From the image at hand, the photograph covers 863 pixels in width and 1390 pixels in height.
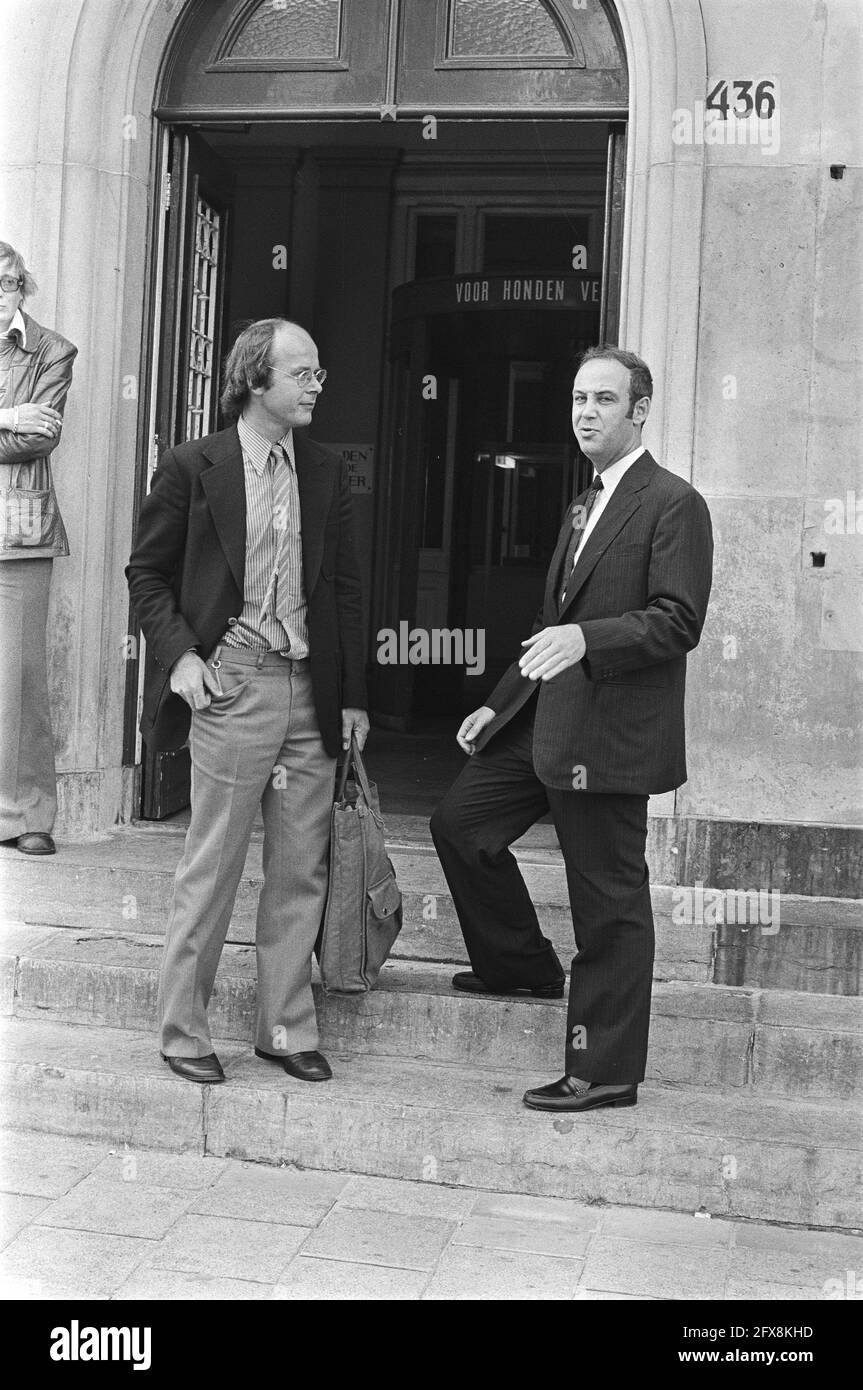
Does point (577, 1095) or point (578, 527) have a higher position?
point (578, 527)

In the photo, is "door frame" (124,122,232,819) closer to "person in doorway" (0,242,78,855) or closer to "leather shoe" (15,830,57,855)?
"person in doorway" (0,242,78,855)

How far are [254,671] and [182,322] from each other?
2.74 m

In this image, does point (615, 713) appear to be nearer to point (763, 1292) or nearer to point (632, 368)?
point (632, 368)

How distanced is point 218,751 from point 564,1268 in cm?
161

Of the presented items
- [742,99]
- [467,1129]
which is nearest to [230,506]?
[467,1129]

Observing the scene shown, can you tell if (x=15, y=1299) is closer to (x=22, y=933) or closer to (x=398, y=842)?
(x=22, y=933)

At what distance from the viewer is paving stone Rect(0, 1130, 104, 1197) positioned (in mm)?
4113

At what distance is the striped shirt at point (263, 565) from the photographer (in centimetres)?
438

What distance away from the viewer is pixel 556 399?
498 inches

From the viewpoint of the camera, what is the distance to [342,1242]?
382cm

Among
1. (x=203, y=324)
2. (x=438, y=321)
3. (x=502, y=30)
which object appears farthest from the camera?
(x=438, y=321)

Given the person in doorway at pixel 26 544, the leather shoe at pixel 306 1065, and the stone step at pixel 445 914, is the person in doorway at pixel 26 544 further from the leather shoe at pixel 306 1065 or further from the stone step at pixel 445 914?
the leather shoe at pixel 306 1065

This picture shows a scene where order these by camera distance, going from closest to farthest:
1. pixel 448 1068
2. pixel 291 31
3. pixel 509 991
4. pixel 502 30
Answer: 1. pixel 448 1068
2. pixel 509 991
3. pixel 502 30
4. pixel 291 31

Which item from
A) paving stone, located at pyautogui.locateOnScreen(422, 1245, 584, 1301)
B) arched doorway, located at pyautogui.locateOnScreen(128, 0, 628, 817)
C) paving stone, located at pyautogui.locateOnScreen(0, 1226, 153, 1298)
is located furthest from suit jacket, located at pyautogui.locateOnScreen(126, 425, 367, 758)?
arched doorway, located at pyautogui.locateOnScreen(128, 0, 628, 817)
